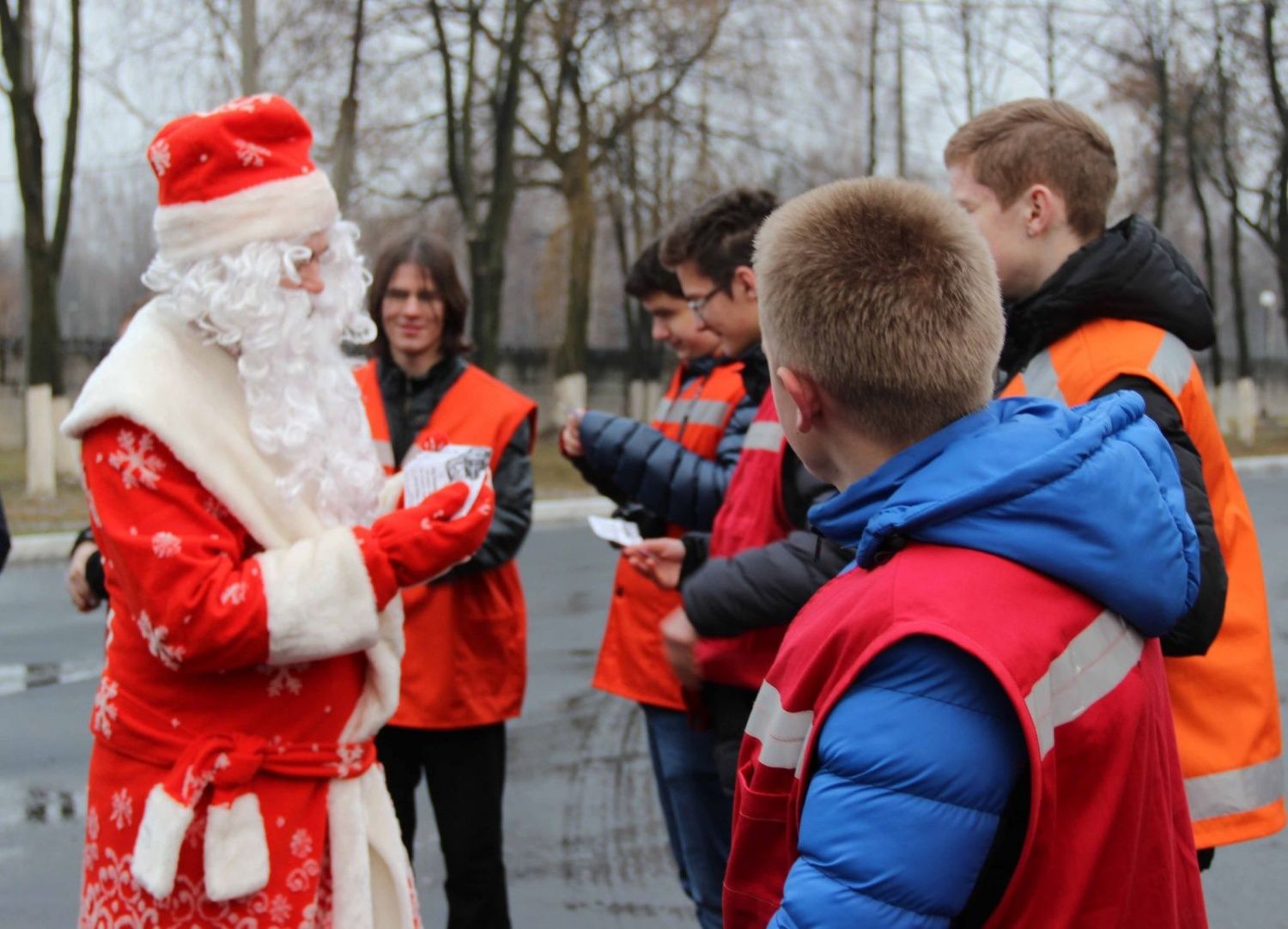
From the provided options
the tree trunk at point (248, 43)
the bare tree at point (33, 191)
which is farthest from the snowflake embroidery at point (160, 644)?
the bare tree at point (33, 191)

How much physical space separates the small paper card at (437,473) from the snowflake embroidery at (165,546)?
0.54 meters

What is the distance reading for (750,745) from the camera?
57.4 inches

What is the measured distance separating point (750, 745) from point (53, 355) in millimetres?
16730

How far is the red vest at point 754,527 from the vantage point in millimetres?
2643

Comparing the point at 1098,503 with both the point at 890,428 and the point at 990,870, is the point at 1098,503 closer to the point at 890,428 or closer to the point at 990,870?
the point at 890,428

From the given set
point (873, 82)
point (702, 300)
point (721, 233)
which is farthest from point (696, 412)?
point (873, 82)

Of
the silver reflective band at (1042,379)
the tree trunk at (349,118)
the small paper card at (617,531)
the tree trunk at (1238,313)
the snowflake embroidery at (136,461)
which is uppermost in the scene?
the tree trunk at (349,118)

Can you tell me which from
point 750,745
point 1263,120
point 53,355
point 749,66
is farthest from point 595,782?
point 1263,120

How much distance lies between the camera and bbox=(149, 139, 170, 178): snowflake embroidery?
2480 mm

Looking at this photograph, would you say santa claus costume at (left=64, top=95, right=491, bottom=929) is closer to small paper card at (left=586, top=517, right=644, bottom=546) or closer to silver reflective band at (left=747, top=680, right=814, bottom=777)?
small paper card at (left=586, top=517, right=644, bottom=546)

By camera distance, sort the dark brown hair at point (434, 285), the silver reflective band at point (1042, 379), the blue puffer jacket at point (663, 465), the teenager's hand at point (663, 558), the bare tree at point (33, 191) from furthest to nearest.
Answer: the bare tree at point (33, 191) < the dark brown hair at point (434, 285) < the blue puffer jacket at point (663, 465) < the teenager's hand at point (663, 558) < the silver reflective band at point (1042, 379)

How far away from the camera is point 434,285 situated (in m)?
3.77

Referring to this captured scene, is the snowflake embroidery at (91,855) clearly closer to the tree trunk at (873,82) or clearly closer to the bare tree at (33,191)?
the bare tree at (33,191)

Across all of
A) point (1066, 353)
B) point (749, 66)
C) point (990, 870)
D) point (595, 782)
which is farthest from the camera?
point (749, 66)
